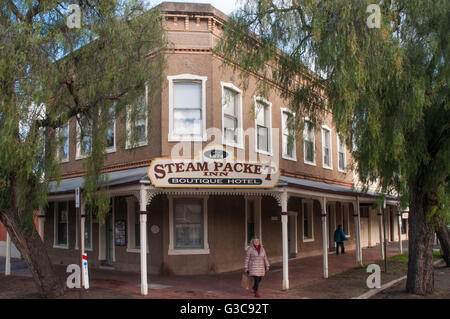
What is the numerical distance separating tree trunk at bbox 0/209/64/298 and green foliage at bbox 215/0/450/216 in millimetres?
6628

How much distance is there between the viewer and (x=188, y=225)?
14523 mm

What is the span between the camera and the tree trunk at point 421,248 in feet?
35.6

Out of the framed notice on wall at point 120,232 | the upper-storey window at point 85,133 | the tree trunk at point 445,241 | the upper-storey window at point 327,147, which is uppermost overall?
the upper-storey window at point 327,147

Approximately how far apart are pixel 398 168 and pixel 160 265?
7717 millimetres

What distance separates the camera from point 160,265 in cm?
1384

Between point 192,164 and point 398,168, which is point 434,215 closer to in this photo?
point 398,168

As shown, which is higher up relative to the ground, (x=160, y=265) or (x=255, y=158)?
(x=255, y=158)

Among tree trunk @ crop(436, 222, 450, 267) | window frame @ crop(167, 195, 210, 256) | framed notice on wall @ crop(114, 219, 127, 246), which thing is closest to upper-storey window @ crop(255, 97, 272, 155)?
window frame @ crop(167, 195, 210, 256)

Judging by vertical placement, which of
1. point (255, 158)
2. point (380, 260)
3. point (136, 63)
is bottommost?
point (380, 260)

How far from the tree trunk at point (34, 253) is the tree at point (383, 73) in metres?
6.45

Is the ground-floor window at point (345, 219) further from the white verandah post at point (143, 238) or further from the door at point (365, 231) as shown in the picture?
the white verandah post at point (143, 238)

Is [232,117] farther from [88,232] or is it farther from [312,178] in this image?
[88,232]

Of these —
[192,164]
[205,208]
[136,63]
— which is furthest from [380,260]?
[136,63]

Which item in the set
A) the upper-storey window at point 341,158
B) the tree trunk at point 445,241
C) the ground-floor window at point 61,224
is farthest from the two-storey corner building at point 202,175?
the upper-storey window at point 341,158
